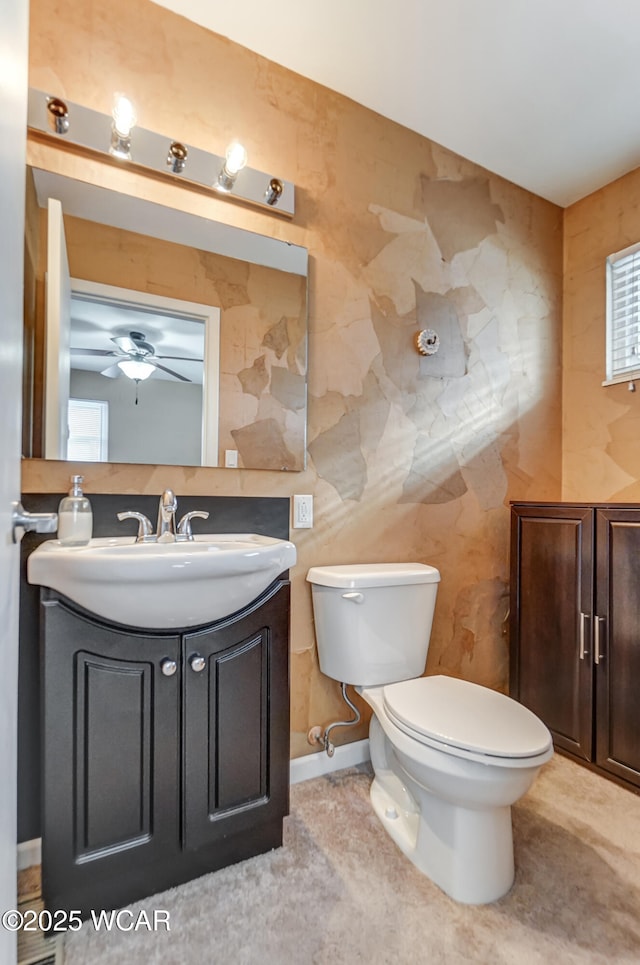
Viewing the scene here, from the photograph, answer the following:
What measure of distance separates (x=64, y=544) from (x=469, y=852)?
1292mm

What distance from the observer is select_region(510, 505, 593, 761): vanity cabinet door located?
5.99ft

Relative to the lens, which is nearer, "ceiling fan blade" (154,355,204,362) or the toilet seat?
the toilet seat

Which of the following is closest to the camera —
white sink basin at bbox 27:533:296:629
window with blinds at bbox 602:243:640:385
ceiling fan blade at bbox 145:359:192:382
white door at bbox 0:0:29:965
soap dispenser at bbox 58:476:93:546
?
white door at bbox 0:0:29:965

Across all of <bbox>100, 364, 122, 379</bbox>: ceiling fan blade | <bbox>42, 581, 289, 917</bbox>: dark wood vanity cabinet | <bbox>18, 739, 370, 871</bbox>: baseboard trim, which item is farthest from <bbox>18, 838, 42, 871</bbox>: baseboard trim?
<bbox>100, 364, 122, 379</bbox>: ceiling fan blade

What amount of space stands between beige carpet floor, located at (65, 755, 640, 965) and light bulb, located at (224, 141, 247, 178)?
6.72 ft

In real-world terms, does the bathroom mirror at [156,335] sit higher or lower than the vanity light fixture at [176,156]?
lower

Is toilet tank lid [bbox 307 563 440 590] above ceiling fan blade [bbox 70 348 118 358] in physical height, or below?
below

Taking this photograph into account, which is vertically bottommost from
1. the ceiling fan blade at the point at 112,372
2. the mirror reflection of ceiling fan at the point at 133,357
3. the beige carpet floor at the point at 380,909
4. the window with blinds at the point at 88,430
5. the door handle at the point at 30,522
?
the beige carpet floor at the point at 380,909

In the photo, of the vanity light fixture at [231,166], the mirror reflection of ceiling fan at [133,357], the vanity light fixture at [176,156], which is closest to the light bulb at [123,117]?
the vanity light fixture at [176,156]

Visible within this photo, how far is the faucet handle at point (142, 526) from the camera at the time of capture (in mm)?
1335

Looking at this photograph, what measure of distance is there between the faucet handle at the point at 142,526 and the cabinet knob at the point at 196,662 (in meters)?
0.35

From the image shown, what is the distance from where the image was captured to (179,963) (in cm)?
103

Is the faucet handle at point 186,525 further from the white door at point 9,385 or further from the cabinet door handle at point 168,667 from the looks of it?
the white door at point 9,385

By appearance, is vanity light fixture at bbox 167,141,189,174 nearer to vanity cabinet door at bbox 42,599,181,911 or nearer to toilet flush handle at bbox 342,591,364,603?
vanity cabinet door at bbox 42,599,181,911
